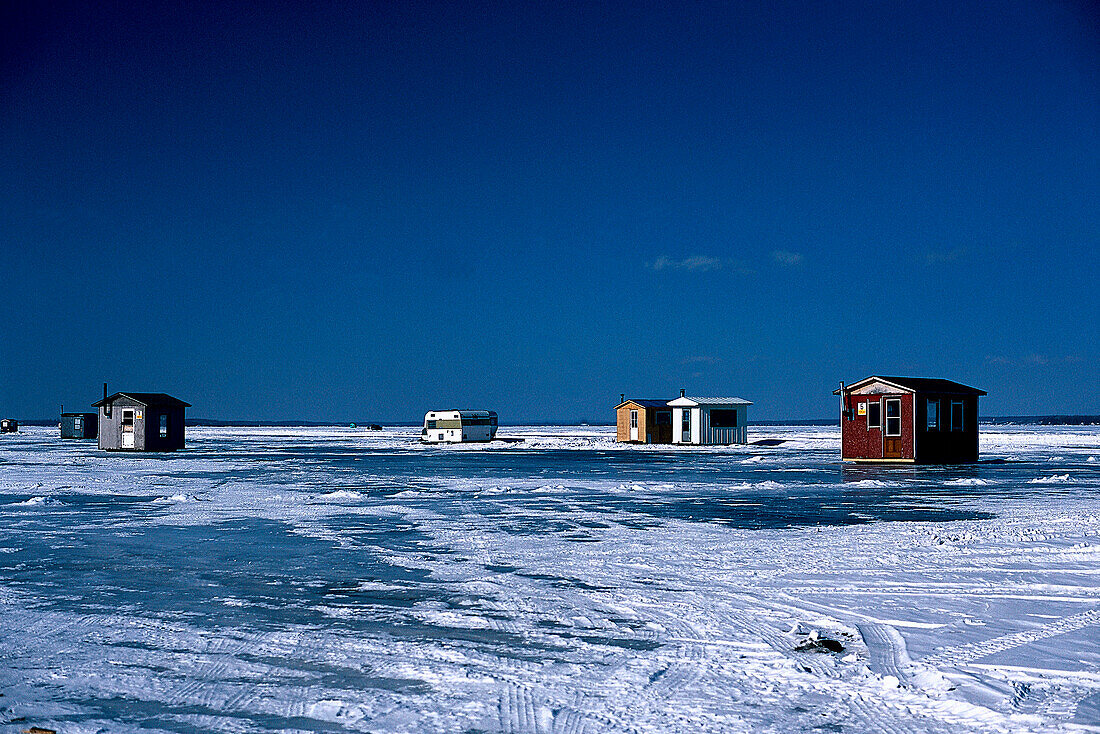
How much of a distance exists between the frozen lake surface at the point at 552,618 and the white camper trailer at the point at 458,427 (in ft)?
190

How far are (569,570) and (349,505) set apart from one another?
10.3m

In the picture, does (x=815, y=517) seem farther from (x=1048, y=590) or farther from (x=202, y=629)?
(x=202, y=629)

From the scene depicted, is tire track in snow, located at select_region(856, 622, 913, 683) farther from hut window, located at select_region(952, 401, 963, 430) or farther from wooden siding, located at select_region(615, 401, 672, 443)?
wooden siding, located at select_region(615, 401, 672, 443)

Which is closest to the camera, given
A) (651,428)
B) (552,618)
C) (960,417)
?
(552,618)

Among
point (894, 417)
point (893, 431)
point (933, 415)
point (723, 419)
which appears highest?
point (933, 415)

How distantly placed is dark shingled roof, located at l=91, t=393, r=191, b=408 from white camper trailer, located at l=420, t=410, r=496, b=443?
81.0 feet

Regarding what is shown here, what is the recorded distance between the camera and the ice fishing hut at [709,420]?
217ft

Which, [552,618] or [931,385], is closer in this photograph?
[552,618]

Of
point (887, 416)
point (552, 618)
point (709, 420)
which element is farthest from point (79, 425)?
point (552, 618)

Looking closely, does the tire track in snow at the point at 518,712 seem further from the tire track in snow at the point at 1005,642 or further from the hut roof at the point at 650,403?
the hut roof at the point at 650,403

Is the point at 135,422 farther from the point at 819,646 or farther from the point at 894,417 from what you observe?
the point at 819,646

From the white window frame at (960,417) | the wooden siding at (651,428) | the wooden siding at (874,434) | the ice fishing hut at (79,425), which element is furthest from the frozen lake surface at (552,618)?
the ice fishing hut at (79,425)

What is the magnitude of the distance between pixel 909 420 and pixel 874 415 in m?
1.75

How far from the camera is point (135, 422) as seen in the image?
5541 centimetres
